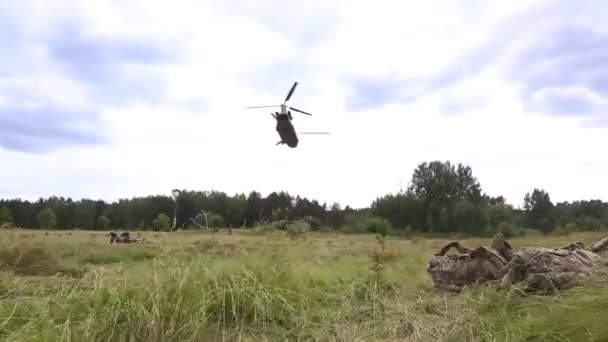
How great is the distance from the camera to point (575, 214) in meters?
60.8

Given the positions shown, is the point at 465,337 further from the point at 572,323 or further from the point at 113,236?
the point at 113,236

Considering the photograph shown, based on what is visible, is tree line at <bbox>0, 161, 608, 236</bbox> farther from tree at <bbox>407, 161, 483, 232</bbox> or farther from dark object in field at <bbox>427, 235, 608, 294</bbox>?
dark object in field at <bbox>427, 235, 608, 294</bbox>

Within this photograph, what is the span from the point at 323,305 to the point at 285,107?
4.55 metres

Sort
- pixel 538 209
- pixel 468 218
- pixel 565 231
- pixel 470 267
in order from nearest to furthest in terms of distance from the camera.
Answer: pixel 470 267, pixel 565 231, pixel 468 218, pixel 538 209

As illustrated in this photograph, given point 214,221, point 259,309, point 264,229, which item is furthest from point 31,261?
point 259,309

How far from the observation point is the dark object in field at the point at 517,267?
380 centimetres

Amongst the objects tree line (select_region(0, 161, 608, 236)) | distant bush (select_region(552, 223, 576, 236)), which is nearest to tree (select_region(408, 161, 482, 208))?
tree line (select_region(0, 161, 608, 236))

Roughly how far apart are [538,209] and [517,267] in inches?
2633

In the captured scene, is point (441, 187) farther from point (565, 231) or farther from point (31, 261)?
point (31, 261)

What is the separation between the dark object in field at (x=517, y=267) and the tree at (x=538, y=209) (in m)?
59.2

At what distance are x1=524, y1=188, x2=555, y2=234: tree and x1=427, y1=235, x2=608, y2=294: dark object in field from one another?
59157 millimetres

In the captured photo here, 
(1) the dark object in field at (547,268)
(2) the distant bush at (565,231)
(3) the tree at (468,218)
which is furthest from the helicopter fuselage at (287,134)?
(3) the tree at (468,218)

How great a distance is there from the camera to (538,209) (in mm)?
65250

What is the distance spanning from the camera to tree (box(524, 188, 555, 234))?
6056 centimetres
